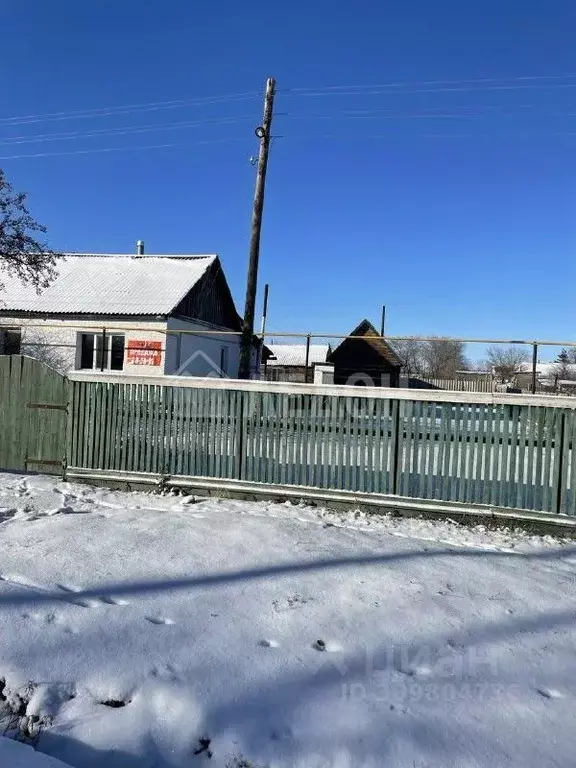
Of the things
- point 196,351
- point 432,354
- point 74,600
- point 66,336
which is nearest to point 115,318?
point 66,336

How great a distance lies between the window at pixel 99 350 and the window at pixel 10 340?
2329mm

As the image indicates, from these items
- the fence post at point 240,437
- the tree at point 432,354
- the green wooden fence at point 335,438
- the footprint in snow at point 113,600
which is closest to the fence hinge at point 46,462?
the green wooden fence at point 335,438

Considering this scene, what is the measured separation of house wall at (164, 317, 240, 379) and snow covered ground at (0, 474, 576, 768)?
41.0 ft

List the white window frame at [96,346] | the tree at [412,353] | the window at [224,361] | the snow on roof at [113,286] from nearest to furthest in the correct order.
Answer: the white window frame at [96,346]
the snow on roof at [113,286]
the window at [224,361]
the tree at [412,353]

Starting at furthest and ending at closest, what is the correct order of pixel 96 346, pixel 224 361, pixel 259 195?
1. pixel 224 361
2. pixel 96 346
3. pixel 259 195

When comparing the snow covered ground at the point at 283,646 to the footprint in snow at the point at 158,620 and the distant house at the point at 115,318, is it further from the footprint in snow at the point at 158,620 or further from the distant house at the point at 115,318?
the distant house at the point at 115,318

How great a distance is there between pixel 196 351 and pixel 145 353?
9.62 feet

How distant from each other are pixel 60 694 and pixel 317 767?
4.45ft

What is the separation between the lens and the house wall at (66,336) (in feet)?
61.1

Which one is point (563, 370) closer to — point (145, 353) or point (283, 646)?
point (145, 353)

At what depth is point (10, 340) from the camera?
64.9 ft

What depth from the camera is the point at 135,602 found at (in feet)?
12.8

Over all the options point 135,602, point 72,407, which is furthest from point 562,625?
point 72,407

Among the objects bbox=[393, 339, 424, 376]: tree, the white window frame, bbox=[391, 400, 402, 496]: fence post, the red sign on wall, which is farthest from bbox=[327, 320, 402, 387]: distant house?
bbox=[391, 400, 402, 496]: fence post
